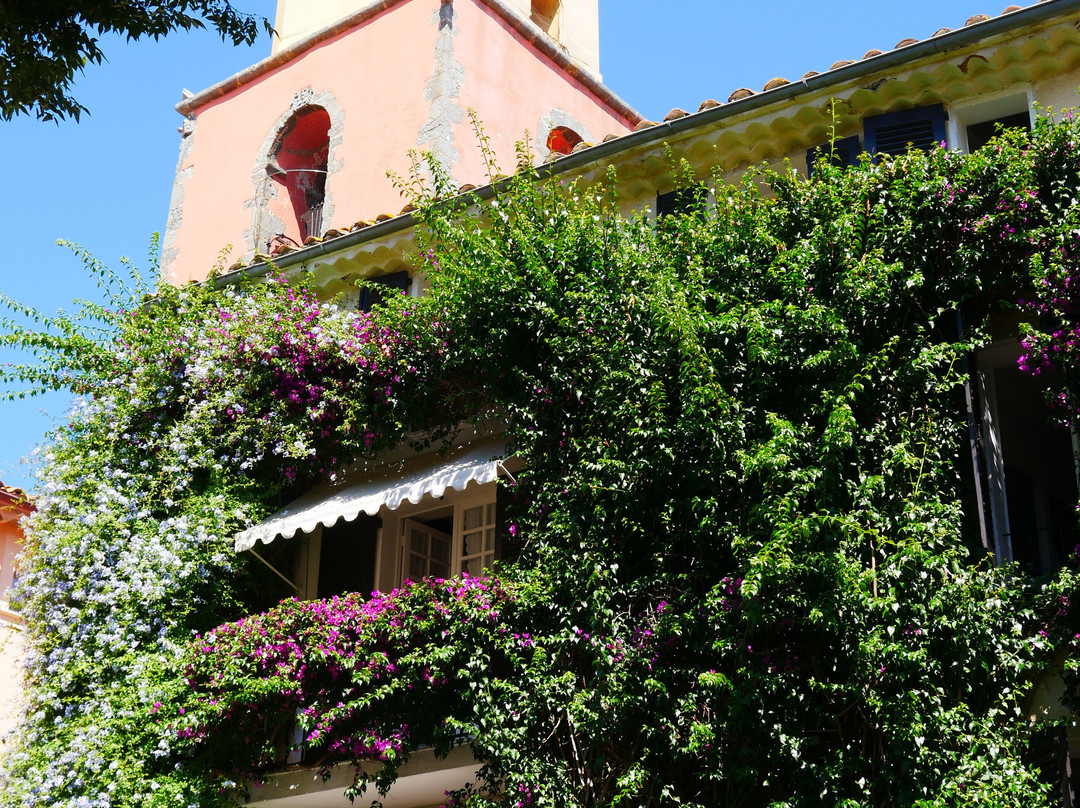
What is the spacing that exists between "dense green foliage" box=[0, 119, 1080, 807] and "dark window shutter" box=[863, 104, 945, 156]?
1230 millimetres

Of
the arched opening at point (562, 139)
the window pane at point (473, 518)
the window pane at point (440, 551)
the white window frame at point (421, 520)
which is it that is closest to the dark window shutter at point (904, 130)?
the white window frame at point (421, 520)

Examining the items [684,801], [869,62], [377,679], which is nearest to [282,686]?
[377,679]

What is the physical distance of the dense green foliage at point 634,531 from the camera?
9102mm

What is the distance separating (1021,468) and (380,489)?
5.56 meters

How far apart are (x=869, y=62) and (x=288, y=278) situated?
679 cm

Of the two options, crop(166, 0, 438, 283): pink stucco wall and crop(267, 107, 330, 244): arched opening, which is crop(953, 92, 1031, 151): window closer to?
crop(166, 0, 438, 283): pink stucco wall

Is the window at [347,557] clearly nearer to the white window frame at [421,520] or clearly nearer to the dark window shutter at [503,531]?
the white window frame at [421,520]

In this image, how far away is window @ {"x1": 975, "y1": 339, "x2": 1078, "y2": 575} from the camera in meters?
9.91

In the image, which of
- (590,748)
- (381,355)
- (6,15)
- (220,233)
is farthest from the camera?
(220,233)

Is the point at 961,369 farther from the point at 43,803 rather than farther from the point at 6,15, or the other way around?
the point at 43,803

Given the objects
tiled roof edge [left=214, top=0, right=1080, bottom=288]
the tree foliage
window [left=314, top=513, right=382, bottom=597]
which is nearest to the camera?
the tree foliage

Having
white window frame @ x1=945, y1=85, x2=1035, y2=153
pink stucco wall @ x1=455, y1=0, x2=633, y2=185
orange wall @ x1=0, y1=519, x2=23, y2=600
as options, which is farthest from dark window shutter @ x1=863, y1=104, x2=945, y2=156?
orange wall @ x1=0, y1=519, x2=23, y2=600

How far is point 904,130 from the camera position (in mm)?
11984

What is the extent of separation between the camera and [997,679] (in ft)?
30.1
